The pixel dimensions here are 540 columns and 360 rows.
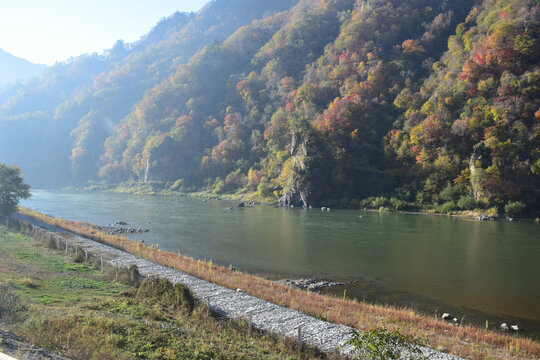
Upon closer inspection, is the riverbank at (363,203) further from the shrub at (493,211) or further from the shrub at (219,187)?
the shrub at (219,187)

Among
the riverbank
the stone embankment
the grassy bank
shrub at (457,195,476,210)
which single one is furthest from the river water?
the grassy bank

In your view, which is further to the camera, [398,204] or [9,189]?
[398,204]

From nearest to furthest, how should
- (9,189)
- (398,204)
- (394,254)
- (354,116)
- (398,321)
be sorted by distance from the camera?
1. (398,321)
2. (394,254)
3. (9,189)
4. (398,204)
5. (354,116)

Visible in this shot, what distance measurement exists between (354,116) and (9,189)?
7006 cm

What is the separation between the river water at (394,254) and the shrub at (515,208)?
4609mm

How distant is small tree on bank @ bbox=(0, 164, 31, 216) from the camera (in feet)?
145

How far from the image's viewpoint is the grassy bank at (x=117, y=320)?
9711mm

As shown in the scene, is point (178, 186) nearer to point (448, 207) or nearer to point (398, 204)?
point (398, 204)

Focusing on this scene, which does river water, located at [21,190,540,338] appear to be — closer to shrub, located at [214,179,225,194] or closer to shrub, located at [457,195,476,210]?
shrub, located at [457,195,476,210]

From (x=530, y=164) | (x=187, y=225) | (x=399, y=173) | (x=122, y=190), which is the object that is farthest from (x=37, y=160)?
(x=530, y=164)

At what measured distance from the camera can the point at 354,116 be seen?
8612 centimetres

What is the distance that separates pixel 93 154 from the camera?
174125 millimetres

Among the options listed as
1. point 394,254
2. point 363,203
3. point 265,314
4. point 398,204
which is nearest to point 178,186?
point 363,203

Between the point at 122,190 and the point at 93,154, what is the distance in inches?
2254
